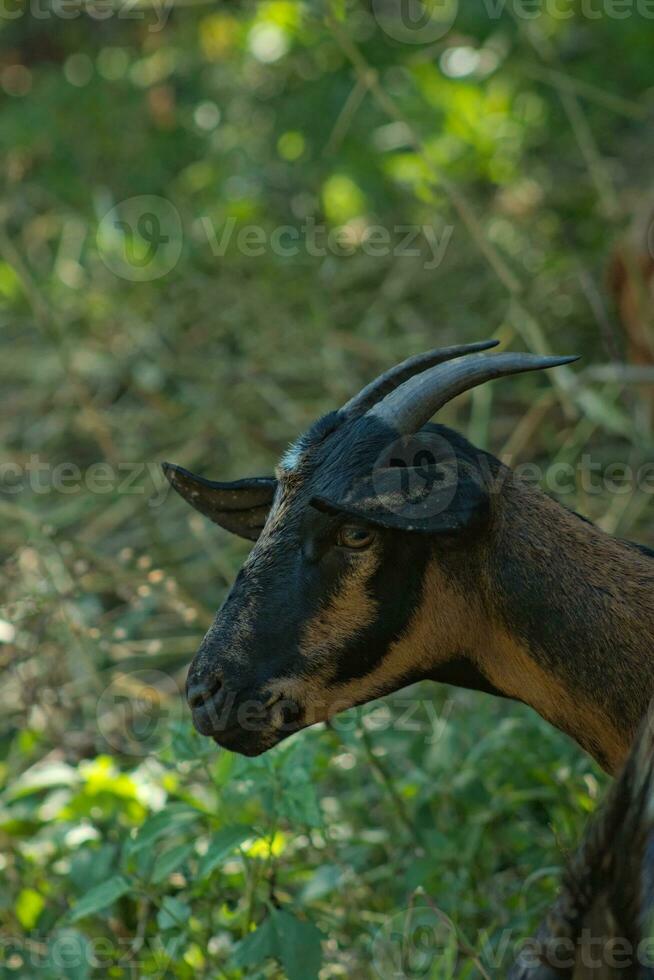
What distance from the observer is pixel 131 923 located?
3.44 m

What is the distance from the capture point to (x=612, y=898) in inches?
82.1

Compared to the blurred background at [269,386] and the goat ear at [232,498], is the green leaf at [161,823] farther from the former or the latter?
the goat ear at [232,498]

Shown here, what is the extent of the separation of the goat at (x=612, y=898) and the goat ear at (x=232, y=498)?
1101mm

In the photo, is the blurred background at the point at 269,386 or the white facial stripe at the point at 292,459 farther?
the blurred background at the point at 269,386

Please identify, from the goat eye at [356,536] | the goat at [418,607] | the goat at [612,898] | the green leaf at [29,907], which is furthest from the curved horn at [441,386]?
the green leaf at [29,907]

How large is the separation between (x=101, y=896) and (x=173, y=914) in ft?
0.56

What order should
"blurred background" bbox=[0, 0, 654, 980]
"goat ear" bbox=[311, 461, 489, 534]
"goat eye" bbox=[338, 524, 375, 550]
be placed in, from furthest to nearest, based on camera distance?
"blurred background" bbox=[0, 0, 654, 980] → "goat eye" bbox=[338, 524, 375, 550] → "goat ear" bbox=[311, 461, 489, 534]

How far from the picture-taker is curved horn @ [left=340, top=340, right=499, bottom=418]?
2824 mm

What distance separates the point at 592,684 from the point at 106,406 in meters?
5.14

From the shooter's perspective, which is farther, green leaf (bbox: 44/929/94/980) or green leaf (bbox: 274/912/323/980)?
green leaf (bbox: 44/929/94/980)

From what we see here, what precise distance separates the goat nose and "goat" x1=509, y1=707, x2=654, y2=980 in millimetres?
810

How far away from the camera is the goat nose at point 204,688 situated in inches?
105

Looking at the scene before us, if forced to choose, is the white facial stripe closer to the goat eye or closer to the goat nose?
the goat eye

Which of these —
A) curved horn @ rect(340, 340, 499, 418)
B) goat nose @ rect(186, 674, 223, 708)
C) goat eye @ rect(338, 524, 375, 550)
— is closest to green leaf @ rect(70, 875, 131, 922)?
goat nose @ rect(186, 674, 223, 708)
